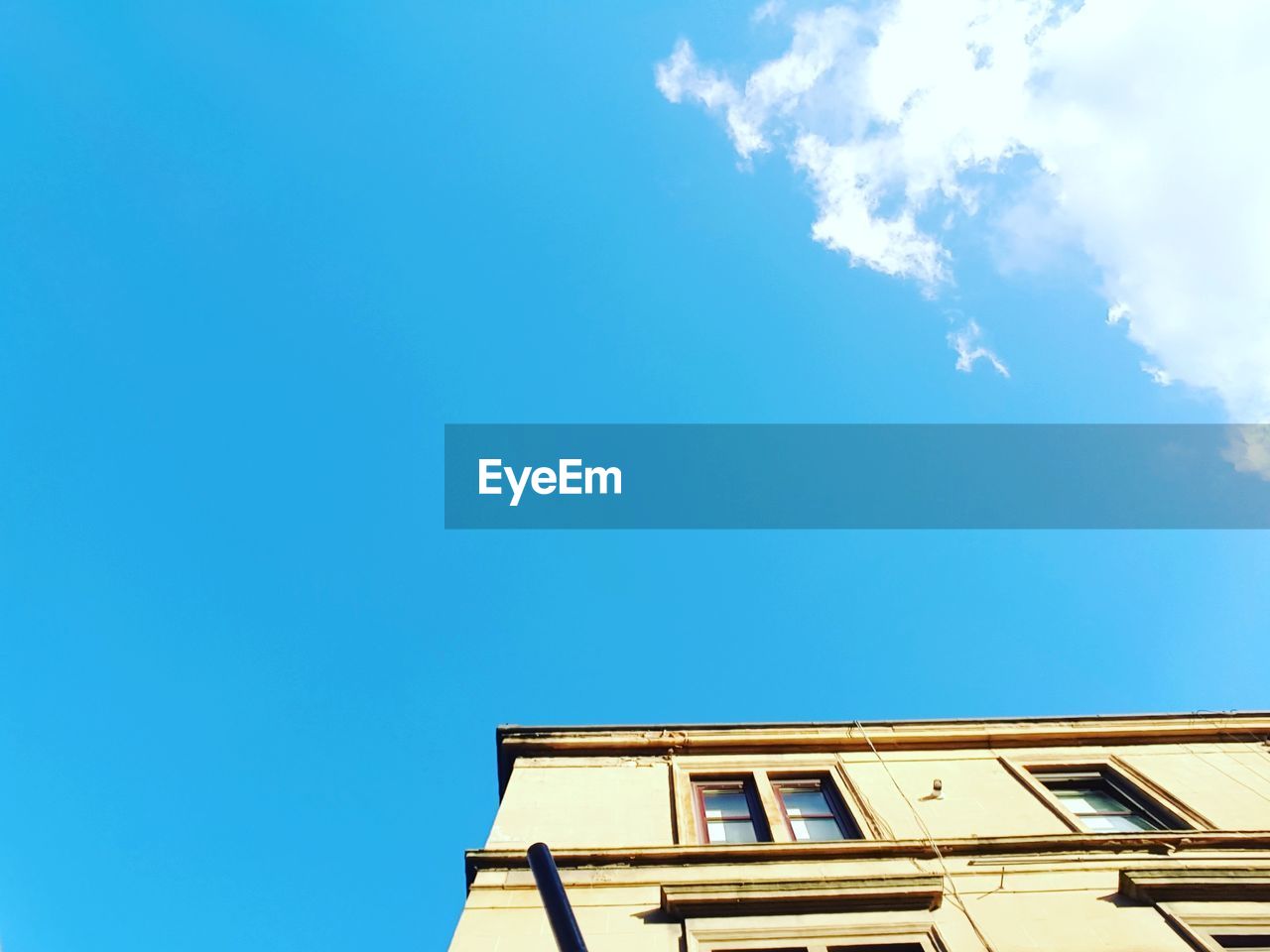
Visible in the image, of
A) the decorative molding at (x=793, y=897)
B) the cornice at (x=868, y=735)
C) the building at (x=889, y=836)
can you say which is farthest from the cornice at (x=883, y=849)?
the cornice at (x=868, y=735)

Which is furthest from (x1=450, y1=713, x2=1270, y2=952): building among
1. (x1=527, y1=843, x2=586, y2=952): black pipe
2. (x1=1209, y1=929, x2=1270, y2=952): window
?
(x1=527, y1=843, x2=586, y2=952): black pipe

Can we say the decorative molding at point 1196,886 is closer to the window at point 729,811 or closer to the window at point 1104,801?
the window at point 1104,801

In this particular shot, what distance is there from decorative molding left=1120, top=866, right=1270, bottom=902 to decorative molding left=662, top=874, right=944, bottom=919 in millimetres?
2994

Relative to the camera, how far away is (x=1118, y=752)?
1617cm

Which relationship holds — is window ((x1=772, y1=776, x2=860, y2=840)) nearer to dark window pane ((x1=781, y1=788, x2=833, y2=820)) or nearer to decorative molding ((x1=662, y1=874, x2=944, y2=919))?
dark window pane ((x1=781, y1=788, x2=833, y2=820))

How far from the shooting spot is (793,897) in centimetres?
1134

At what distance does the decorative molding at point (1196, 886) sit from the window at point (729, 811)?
570 centimetres

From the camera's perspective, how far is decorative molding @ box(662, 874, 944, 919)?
11242 millimetres

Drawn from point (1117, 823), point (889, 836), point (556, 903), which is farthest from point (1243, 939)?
→ point (556, 903)

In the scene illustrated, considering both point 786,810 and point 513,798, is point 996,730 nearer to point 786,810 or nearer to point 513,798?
point 786,810

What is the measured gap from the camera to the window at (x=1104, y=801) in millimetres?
13969

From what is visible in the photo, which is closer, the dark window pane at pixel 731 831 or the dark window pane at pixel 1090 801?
the dark window pane at pixel 731 831

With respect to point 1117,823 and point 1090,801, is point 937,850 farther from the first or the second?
point 1090,801

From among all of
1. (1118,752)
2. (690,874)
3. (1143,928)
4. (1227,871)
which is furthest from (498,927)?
(1118,752)
